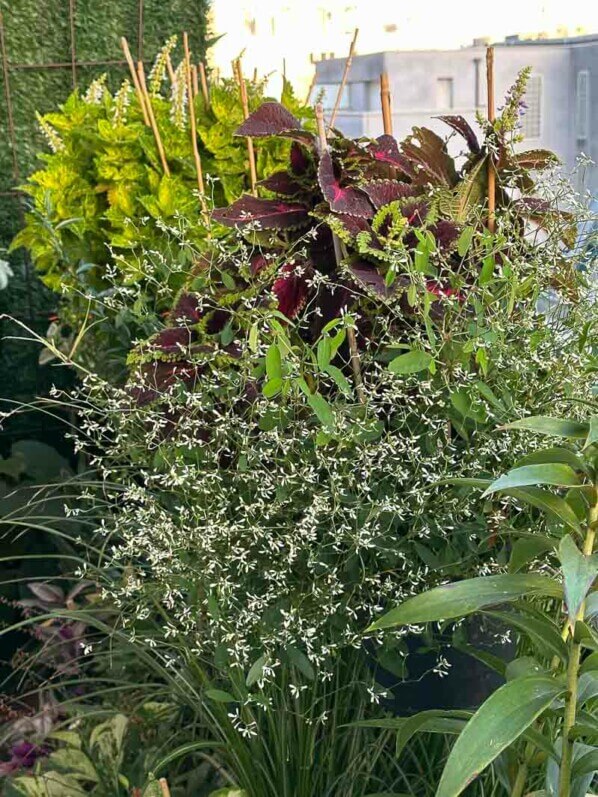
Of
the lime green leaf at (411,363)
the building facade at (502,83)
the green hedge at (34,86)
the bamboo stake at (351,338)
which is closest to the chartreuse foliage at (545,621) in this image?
the lime green leaf at (411,363)

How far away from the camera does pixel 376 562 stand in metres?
1.07

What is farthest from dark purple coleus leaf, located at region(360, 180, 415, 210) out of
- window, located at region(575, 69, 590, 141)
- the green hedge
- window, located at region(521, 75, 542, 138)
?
window, located at region(575, 69, 590, 141)

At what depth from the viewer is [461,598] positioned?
2.41ft

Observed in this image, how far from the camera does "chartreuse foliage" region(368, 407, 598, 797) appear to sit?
2.21ft

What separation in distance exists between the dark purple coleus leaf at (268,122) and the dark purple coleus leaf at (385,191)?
116 mm

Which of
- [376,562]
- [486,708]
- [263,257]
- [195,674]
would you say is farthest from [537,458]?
[195,674]

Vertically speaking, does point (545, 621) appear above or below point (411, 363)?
below

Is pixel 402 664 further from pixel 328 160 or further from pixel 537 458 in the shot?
pixel 328 160

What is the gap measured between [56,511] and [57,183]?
611 millimetres

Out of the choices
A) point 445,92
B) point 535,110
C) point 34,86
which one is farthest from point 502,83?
point 34,86

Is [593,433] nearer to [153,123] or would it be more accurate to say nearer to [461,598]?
[461,598]

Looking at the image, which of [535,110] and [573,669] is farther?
[535,110]

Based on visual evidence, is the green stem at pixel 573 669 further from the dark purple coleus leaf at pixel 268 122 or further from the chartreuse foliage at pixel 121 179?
the chartreuse foliage at pixel 121 179

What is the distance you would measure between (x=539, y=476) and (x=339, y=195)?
518 mm
